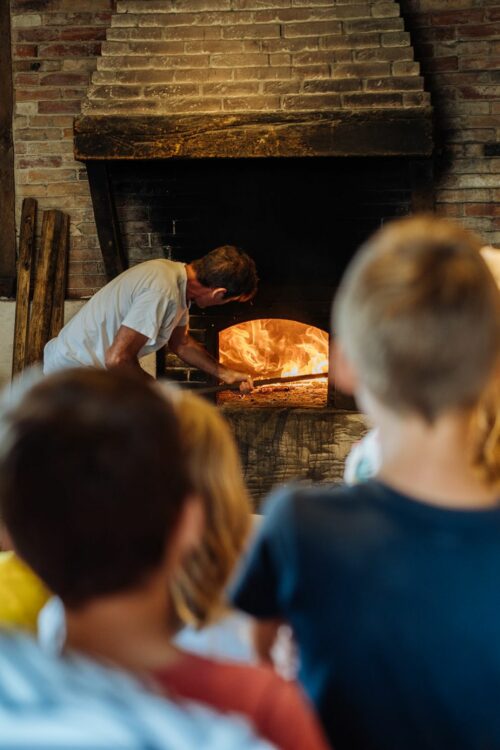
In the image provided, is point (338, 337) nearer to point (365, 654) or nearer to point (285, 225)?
point (365, 654)

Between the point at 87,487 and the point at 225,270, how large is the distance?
289 centimetres

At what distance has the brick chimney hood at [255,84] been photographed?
12.0ft

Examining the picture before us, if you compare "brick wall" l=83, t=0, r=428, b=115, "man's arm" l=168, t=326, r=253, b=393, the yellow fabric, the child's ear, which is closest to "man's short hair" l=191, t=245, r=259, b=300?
"man's arm" l=168, t=326, r=253, b=393

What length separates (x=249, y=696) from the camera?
0.68 m

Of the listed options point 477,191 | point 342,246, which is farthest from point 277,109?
point 477,191

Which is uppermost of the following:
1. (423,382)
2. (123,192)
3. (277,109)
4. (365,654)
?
(277,109)

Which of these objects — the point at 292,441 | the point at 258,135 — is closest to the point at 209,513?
the point at 292,441

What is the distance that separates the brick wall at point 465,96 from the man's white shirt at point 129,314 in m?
1.55

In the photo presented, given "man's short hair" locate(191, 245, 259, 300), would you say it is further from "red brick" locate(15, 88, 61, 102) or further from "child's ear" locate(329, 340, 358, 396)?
"child's ear" locate(329, 340, 358, 396)

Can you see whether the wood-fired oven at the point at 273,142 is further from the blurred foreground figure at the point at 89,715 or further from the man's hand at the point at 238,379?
the blurred foreground figure at the point at 89,715

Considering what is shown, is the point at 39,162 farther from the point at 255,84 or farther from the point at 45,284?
the point at 255,84

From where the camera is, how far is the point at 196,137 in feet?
12.3

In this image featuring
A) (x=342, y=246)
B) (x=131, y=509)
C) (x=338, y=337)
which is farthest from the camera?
(x=342, y=246)

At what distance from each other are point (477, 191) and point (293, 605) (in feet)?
11.9
